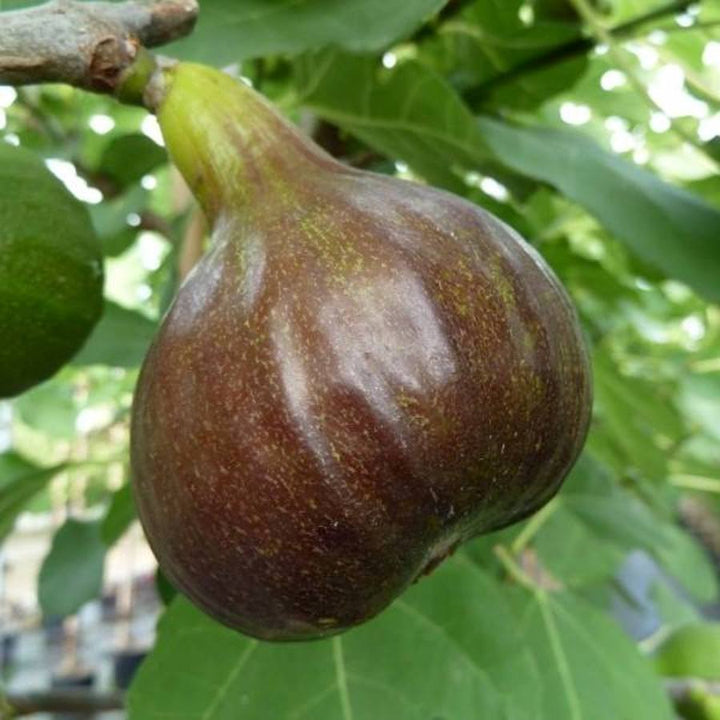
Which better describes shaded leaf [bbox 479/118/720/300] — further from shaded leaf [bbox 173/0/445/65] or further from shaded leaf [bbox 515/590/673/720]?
shaded leaf [bbox 515/590/673/720]

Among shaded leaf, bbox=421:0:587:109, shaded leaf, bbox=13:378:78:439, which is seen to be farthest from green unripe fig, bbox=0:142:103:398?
shaded leaf, bbox=13:378:78:439

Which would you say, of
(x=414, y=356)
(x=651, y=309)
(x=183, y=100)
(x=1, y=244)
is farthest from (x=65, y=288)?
(x=651, y=309)

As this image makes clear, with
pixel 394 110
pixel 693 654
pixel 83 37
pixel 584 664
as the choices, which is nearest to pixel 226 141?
pixel 83 37

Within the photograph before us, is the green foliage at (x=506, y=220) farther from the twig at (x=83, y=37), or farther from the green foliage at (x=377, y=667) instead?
the twig at (x=83, y=37)

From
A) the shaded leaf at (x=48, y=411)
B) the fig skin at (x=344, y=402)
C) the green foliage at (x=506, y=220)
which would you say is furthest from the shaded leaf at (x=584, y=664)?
the shaded leaf at (x=48, y=411)

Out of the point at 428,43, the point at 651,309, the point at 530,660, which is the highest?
the point at 428,43

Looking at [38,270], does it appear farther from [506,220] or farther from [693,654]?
[693,654]

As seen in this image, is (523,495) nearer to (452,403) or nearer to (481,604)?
(452,403)
